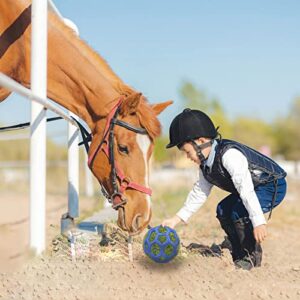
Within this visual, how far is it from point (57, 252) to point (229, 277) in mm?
1063

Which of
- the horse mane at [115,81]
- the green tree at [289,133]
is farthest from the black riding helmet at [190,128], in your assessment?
the green tree at [289,133]

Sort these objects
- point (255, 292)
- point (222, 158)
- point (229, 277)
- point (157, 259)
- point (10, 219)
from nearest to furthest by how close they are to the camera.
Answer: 1. point (255, 292)
2. point (229, 277)
3. point (157, 259)
4. point (222, 158)
5. point (10, 219)

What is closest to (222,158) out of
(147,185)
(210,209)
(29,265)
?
(147,185)

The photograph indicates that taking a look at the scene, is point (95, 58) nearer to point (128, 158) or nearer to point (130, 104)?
point (130, 104)

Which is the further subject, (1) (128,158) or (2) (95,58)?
(2) (95,58)

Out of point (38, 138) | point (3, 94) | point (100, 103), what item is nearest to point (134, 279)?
point (38, 138)

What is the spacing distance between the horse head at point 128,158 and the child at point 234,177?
10.5 inches

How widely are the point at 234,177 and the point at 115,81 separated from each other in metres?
0.94

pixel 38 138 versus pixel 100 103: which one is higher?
pixel 100 103

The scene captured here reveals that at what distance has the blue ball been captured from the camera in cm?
301

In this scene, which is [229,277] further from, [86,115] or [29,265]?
[86,115]

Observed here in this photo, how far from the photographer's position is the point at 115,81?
3.43 metres

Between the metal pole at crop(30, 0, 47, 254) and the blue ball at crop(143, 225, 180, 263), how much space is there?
0.58 metres

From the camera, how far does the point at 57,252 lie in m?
3.17
